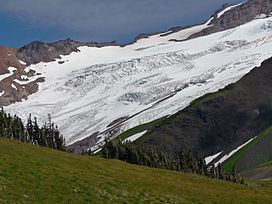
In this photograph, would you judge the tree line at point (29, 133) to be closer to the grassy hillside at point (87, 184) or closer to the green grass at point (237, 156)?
the grassy hillside at point (87, 184)

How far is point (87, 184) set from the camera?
137ft

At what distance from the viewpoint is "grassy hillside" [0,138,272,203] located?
37281 millimetres

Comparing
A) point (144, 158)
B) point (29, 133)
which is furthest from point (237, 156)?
point (29, 133)

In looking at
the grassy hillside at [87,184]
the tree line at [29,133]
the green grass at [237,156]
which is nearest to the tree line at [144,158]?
the tree line at [29,133]

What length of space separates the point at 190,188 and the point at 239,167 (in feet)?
355

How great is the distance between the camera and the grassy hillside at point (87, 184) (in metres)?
37.3

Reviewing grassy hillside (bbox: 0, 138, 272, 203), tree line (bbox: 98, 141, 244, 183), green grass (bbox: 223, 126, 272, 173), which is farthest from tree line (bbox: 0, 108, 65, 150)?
green grass (bbox: 223, 126, 272, 173)

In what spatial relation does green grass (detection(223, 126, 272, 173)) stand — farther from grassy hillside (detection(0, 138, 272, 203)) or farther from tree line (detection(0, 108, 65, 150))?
grassy hillside (detection(0, 138, 272, 203))

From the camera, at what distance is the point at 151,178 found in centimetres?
5288

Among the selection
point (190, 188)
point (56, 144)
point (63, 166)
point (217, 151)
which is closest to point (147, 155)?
point (56, 144)

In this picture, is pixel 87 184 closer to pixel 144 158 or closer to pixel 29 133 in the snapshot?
pixel 144 158

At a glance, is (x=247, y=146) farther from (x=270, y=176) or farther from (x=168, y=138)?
(x=270, y=176)

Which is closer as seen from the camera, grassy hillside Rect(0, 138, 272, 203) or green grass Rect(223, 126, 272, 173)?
grassy hillside Rect(0, 138, 272, 203)

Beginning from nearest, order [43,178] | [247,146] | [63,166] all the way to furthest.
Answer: [43,178] < [63,166] < [247,146]
